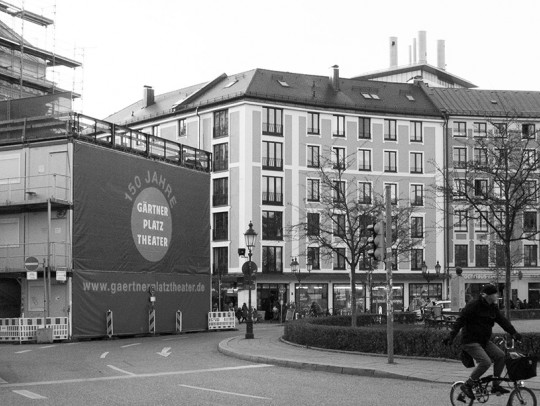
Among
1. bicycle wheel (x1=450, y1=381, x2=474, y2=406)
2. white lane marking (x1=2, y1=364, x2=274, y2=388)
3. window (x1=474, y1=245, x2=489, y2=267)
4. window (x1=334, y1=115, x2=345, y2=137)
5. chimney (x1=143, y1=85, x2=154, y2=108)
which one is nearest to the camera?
bicycle wheel (x1=450, y1=381, x2=474, y2=406)

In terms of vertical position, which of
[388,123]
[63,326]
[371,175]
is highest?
[388,123]

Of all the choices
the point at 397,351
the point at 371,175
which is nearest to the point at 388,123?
the point at 371,175

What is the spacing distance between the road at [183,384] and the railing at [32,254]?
32.4ft

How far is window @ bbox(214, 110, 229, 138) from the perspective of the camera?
71.0m

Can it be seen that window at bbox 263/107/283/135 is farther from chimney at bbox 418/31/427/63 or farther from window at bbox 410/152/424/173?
chimney at bbox 418/31/427/63

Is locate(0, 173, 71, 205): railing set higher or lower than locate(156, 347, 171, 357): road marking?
higher

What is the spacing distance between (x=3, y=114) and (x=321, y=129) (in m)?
36.5

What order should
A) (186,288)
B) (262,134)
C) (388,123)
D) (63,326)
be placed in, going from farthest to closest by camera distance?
1. (388,123)
2. (262,134)
3. (186,288)
4. (63,326)

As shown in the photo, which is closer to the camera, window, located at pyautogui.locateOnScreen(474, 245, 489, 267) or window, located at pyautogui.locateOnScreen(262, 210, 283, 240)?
window, located at pyautogui.locateOnScreen(262, 210, 283, 240)

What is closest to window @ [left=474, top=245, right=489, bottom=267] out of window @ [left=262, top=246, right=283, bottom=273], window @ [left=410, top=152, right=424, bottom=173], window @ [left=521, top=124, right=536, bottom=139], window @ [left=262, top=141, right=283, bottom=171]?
window @ [left=410, top=152, right=424, bottom=173]

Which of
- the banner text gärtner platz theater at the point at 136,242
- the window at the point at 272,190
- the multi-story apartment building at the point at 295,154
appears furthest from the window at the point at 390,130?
the banner text gärtner platz theater at the point at 136,242

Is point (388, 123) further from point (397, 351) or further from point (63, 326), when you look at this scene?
point (397, 351)

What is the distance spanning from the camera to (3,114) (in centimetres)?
4103

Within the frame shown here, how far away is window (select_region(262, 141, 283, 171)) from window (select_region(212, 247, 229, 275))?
7.57 meters
